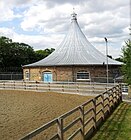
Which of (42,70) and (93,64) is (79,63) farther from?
(42,70)

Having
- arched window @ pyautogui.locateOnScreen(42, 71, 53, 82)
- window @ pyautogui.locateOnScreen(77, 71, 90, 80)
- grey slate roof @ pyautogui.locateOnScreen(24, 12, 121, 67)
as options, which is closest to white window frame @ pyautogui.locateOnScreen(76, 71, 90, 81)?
window @ pyautogui.locateOnScreen(77, 71, 90, 80)

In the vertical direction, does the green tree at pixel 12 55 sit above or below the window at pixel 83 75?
above

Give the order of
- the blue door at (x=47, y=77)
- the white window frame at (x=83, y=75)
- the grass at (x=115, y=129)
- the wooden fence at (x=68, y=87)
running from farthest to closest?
the blue door at (x=47, y=77)
the white window frame at (x=83, y=75)
the wooden fence at (x=68, y=87)
the grass at (x=115, y=129)

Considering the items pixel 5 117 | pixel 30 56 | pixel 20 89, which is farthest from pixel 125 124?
pixel 30 56

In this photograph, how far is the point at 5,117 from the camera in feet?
44.6

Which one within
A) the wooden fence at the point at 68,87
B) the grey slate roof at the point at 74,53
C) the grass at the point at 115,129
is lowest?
the grass at the point at 115,129

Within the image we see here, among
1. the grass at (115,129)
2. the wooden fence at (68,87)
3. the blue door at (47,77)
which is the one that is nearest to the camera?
the grass at (115,129)

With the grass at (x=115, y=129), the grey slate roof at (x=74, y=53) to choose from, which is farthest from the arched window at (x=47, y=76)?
the grass at (x=115, y=129)

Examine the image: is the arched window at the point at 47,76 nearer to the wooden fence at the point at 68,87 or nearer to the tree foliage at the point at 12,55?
the wooden fence at the point at 68,87

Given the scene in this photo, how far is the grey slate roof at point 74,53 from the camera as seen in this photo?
41844 mm

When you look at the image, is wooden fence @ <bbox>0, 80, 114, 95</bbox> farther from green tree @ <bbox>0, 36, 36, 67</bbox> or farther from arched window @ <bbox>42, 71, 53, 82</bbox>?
green tree @ <bbox>0, 36, 36, 67</bbox>

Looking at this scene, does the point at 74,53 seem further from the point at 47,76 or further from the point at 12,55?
the point at 12,55

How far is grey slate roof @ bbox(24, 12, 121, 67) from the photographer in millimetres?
41844

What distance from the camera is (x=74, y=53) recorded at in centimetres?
4512
